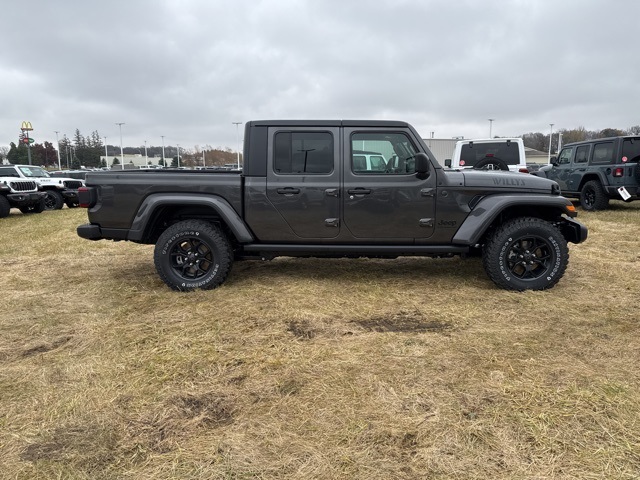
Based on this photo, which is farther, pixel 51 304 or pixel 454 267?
pixel 454 267

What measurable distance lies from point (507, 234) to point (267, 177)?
250 centimetres

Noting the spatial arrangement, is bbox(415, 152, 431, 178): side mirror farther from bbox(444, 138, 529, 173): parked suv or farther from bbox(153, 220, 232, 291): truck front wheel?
bbox(444, 138, 529, 173): parked suv

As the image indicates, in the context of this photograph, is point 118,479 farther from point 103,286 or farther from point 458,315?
point 103,286

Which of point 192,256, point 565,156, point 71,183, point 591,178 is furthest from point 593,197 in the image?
point 71,183

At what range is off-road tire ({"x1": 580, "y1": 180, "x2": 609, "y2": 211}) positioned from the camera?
34.3ft

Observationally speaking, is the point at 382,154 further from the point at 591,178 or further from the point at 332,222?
the point at 591,178

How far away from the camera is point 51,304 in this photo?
13.7 ft

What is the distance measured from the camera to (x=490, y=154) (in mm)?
10414

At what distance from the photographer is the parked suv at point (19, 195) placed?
12.2 m

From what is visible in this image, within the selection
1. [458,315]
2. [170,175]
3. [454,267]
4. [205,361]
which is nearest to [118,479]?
[205,361]

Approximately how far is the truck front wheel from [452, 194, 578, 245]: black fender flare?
2.43 metres

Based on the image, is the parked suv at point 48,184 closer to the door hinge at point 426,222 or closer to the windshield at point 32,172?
the windshield at point 32,172

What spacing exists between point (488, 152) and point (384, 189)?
7.20 meters

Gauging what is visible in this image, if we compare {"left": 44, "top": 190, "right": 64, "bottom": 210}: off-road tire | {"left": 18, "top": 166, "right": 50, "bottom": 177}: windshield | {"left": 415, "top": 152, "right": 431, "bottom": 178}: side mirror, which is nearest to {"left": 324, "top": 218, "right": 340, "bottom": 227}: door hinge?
{"left": 415, "top": 152, "right": 431, "bottom": 178}: side mirror
